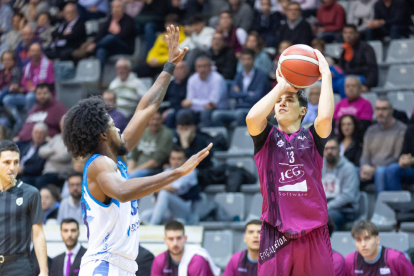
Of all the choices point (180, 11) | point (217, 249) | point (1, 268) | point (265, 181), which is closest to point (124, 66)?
point (180, 11)

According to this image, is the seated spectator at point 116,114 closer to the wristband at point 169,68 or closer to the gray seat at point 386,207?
the gray seat at point 386,207

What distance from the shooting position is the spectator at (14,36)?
13977mm

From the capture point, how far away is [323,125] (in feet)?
13.8

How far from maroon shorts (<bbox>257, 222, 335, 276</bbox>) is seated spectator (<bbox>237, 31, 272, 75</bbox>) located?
686cm

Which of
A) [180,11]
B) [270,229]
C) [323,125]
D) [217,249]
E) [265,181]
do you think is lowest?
[217,249]

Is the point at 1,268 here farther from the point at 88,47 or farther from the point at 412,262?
the point at 88,47

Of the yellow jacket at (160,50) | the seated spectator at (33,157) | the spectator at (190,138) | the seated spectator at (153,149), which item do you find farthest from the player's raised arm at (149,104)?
the yellow jacket at (160,50)

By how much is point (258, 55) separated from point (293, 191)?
703 cm

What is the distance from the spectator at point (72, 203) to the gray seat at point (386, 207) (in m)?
4.22

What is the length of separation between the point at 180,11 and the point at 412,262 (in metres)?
8.39

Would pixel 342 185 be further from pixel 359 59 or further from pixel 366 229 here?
pixel 359 59

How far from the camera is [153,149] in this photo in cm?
959

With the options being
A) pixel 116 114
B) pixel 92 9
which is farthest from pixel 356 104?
pixel 92 9

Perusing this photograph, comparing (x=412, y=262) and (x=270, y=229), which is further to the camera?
(x=412, y=262)
